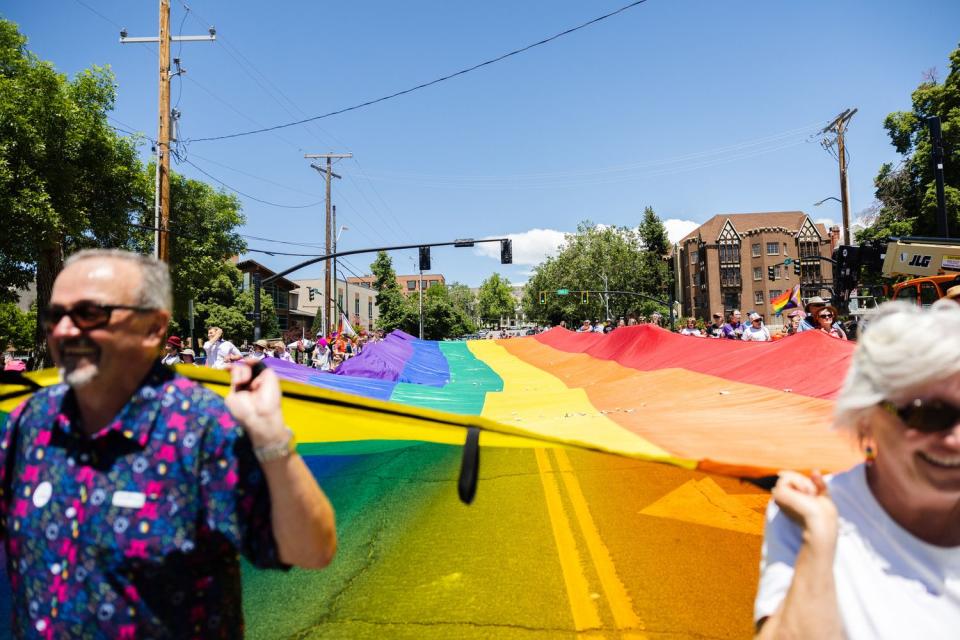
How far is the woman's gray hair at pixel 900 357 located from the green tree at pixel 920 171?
30289 mm

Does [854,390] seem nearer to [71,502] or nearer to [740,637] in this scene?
[71,502]

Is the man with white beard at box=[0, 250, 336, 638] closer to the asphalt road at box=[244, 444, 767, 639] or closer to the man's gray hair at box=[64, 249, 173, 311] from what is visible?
the man's gray hair at box=[64, 249, 173, 311]

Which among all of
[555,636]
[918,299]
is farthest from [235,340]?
[555,636]

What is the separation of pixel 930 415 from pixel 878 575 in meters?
0.41

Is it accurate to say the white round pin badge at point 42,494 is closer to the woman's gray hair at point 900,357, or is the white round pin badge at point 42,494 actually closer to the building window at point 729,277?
the woman's gray hair at point 900,357

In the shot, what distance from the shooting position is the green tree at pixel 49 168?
55.0ft

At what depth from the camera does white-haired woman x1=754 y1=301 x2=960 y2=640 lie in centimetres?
147

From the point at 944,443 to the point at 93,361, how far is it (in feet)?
6.99

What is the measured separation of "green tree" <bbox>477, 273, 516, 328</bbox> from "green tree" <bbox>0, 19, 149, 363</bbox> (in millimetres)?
147347

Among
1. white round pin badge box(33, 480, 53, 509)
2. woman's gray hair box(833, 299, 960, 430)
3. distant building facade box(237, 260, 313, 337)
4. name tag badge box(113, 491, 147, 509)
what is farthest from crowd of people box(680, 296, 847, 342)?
distant building facade box(237, 260, 313, 337)

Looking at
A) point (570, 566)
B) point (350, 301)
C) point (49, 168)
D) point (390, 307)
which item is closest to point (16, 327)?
point (49, 168)

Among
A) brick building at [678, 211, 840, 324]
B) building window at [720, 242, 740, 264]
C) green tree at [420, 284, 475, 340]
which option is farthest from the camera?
green tree at [420, 284, 475, 340]

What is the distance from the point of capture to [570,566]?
4.47 meters

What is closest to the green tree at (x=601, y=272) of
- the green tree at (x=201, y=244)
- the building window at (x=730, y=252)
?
the building window at (x=730, y=252)
